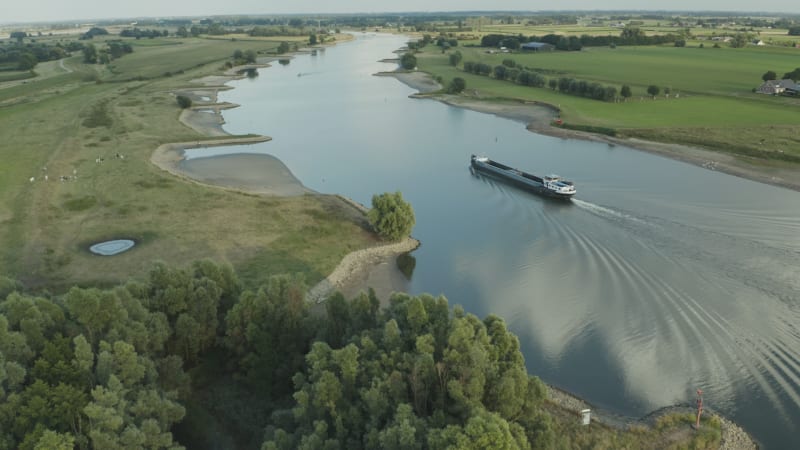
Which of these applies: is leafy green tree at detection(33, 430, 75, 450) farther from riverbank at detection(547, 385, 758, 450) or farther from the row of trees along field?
the row of trees along field

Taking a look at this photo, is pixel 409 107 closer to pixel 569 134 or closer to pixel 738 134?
pixel 569 134

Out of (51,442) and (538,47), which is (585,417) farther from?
(538,47)

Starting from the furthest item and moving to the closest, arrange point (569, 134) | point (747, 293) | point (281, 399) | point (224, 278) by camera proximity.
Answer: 1. point (569, 134)
2. point (747, 293)
3. point (224, 278)
4. point (281, 399)

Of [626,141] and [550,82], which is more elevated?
[550,82]

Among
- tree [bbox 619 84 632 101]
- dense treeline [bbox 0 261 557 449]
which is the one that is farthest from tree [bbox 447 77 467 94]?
dense treeline [bbox 0 261 557 449]

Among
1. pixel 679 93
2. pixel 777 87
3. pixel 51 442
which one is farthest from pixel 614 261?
pixel 777 87

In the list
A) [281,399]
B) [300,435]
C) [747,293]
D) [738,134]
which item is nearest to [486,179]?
[747,293]
